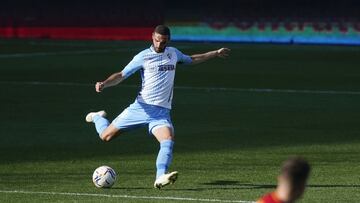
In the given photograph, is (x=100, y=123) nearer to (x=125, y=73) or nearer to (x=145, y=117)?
(x=145, y=117)

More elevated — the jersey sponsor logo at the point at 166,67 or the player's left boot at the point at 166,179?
the jersey sponsor logo at the point at 166,67

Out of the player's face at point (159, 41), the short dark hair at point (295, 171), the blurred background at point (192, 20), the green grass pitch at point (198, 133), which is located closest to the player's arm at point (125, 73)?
the player's face at point (159, 41)

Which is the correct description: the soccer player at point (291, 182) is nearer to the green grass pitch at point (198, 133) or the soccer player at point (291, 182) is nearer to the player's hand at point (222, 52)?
the green grass pitch at point (198, 133)

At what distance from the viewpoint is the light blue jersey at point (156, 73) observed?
14.5m

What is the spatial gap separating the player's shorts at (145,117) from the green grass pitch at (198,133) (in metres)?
0.69

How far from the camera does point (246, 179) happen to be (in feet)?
48.5

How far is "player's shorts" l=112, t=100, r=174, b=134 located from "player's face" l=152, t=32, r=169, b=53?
0.69 metres

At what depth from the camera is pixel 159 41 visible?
46.6 ft

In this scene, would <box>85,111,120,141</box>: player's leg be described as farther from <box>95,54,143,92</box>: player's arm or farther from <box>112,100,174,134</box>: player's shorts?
<box>95,54,143,92</box>: player's arm

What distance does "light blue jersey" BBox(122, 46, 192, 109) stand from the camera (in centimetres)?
1447

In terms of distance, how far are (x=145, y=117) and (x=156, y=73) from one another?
21.3 inches

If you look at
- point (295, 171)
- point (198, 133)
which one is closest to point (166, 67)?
point (198, 133)

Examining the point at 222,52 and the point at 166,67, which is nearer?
the point at 166,67

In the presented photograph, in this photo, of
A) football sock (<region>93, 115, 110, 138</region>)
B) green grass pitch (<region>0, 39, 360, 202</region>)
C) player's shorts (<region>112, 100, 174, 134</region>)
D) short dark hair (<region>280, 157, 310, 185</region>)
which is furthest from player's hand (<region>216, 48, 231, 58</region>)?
short dark hair (<region>280, 157, 310, 185</region>)
